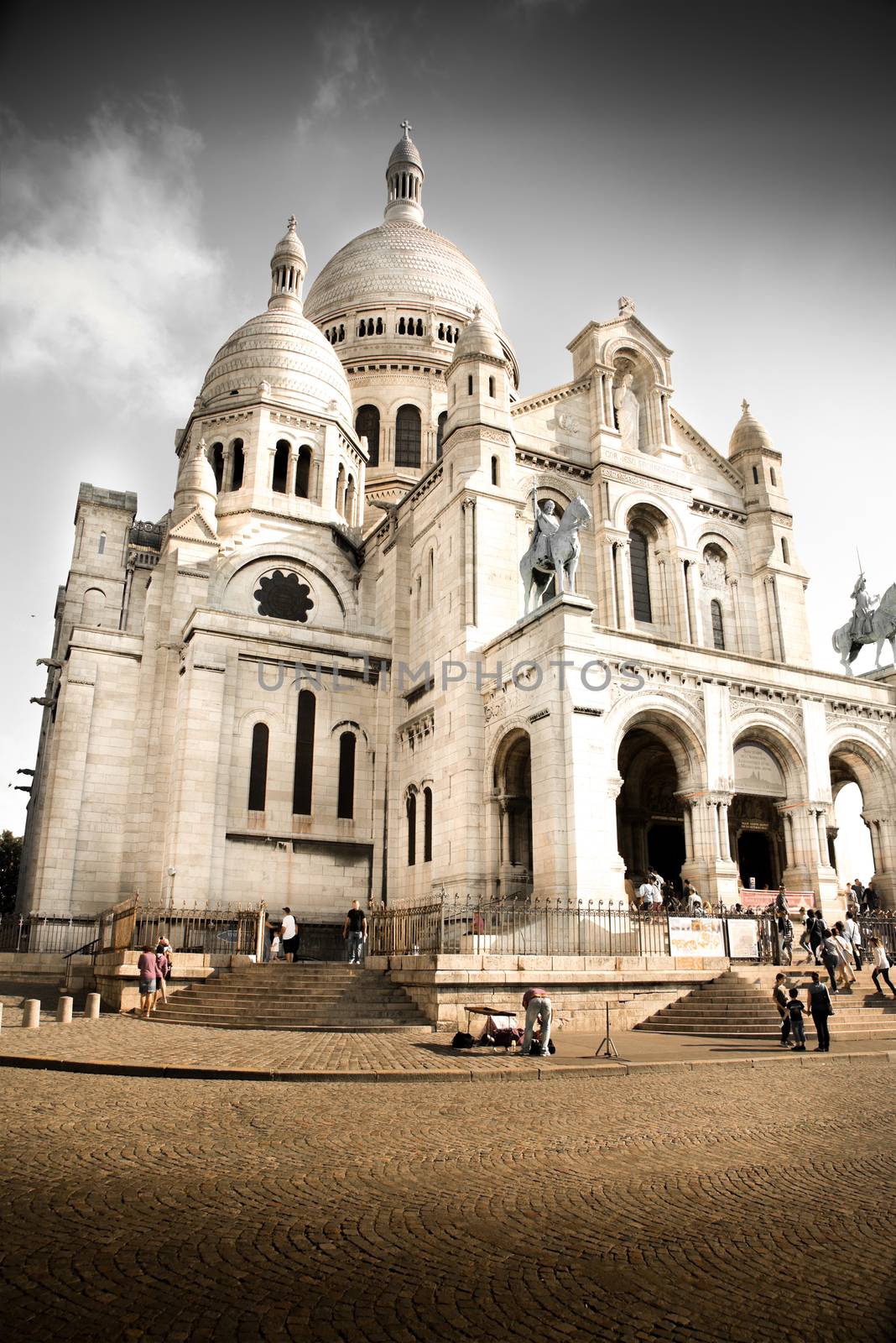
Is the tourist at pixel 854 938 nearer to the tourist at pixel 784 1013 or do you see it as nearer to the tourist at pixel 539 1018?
the tourist at pixel 784 1013

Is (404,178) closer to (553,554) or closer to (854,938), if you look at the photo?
(553,554)

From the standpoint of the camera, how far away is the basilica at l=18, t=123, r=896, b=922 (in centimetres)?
2528

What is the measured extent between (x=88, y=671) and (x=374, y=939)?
13943 millimetres

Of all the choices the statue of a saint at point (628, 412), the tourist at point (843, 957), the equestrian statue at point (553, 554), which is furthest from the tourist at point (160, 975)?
the statue of a saint at point (628, 412)

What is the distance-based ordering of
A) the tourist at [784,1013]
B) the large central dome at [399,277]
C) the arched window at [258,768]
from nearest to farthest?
1. the tourist at [784,1013]
2. the arched window at [258,768]
3. the large central dome at [399,277]

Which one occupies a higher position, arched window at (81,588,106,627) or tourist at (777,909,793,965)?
arched window at (81,588,106,627)

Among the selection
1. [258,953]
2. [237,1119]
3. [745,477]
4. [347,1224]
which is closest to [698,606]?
[745,477]

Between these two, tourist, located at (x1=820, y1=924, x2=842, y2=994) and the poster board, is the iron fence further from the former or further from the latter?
tourist, located at (x1=820, y1=924, x2=842, y2=994)

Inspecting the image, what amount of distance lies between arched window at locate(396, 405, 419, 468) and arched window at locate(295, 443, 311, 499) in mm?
9804

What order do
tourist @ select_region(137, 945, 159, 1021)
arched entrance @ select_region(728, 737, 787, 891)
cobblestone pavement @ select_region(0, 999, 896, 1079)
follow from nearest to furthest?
cobblestone pavement @ select_region(0, 999, 896, 1079), tourist @ select_region(137, 945, 159, 1021), arched entrance @ select_region(728, 737, 787, 891)

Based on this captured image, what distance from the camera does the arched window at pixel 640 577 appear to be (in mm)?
32562

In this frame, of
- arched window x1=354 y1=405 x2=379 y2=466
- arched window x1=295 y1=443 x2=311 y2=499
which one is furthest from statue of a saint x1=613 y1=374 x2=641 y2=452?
arched window x1=354 y1=405 x2=379 y2=466

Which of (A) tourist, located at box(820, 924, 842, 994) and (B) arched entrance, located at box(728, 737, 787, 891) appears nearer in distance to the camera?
(A) tourist, located at box(820, 924, 842, 994)

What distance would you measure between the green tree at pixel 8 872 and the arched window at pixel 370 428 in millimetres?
30445
